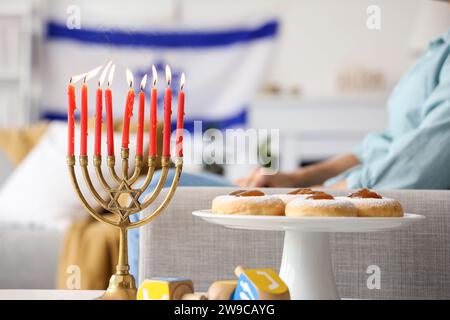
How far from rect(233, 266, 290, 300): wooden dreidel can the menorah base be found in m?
0.14

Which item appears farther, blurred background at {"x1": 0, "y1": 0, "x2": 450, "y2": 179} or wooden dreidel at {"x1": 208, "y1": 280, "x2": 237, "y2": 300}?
blurred background at {"x1": 0, "y1": 0, "x2": 450, "y2": 179}

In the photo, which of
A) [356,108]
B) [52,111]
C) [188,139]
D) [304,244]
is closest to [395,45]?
[356,108]

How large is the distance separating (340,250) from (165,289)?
46 cm

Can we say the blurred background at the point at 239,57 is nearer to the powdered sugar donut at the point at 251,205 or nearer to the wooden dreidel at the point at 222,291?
the powdered sugar donut at the point at 251,205

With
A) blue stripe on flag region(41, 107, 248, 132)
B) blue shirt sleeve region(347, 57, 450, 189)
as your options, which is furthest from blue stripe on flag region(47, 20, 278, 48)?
blue shirt sleeve region(347, 57, 450, 189)

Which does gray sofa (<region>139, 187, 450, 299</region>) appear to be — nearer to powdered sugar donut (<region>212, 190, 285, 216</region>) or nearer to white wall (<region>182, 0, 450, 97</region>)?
powdered sugar donut (<region>212, 190, 285, 216</region>)

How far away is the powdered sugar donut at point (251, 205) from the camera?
0.81 metres

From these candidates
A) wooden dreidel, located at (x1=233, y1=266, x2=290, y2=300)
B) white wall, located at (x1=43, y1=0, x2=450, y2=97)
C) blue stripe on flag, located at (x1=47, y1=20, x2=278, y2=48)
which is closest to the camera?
wooden dreidel, located at (x1=233, y1=266, x2=290, y2=300)

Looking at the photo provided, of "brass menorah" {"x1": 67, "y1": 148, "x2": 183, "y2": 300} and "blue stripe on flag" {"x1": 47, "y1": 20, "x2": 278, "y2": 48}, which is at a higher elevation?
"blue stripe on flag" {"x1": 47, "y1": 20, "x2": 278, "y2": 48}

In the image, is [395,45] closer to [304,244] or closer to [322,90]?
[322,90]

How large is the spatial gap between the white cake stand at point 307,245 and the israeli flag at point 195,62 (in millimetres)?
3636

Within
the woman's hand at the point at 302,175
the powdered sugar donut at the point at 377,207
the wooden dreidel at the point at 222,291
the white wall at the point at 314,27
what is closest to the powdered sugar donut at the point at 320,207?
the powdered sugar donut at the point at 377,207

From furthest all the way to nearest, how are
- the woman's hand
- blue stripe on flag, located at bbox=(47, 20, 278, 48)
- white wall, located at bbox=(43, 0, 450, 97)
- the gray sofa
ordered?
white wall, located at bbox=(43, 0, 450, 97), blue stripe on flag, located at bbox=(47, 20, 278, 48), the woman's hand, the gray sofa

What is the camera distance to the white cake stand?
29.4 inches
